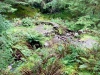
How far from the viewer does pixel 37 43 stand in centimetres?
910

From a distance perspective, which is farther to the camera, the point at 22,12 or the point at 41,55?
the point at 22,12

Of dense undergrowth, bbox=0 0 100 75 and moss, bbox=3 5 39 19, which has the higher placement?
moss, bbox=3 5 39 19

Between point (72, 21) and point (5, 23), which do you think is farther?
point (72, 21)

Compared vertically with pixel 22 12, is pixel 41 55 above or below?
below

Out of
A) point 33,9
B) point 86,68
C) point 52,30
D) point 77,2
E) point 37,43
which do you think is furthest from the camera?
point 33,9

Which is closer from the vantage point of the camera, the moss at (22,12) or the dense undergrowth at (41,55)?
the dense undergrowth at (41,55)

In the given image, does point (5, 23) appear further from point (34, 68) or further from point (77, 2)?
point (77, 2)

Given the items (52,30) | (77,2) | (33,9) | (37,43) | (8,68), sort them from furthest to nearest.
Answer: (33,9) < (77,2) < (52,30) < (37,43) < (8,68)

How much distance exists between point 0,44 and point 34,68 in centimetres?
123

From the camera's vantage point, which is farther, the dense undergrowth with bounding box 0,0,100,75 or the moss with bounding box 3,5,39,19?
the moss with bounding box 3,5,39,19

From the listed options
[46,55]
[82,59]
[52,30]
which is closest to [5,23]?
[46,55]

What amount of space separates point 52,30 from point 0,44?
15.1 feet

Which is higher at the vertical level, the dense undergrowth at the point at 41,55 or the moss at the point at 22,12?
the moss at the point at 22,12

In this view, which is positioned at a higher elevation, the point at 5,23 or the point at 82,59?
the point at 5,23
